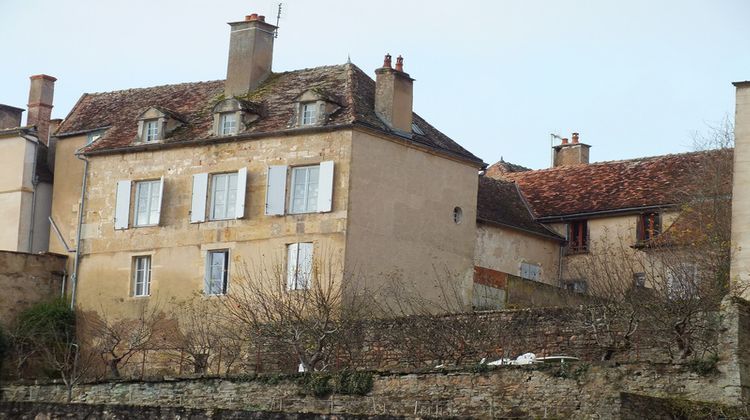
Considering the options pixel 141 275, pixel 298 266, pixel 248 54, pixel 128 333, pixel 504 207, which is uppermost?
pixel 248 54

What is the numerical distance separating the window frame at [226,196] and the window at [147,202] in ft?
5.27

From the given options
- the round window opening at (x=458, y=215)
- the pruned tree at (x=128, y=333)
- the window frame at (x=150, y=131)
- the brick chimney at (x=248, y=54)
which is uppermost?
the brick chimney at (x=248, y=54)

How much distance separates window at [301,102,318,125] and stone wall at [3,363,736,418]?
995 centimetres

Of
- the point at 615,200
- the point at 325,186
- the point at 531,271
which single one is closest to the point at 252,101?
the point at 325,186

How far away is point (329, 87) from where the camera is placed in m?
39.3

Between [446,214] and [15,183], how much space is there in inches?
458

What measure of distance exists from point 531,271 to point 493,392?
16.9 metres

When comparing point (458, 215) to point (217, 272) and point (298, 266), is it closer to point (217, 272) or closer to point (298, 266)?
point (298, 266)

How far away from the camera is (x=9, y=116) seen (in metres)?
45.2

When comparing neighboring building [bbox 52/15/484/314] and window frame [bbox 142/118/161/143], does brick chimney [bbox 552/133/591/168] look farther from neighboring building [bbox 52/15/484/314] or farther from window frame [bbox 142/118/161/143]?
window frame [bbox 142/118/161/143]

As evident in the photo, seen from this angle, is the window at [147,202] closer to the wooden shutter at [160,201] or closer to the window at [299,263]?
the wooden shutter at [160,201]

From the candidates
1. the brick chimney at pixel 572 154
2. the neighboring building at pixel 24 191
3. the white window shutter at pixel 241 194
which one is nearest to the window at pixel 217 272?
the white window shutter at pixel 241 194

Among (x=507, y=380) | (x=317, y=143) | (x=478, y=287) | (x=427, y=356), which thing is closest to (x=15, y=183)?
(x=317, y=143)

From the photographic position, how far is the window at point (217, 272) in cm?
3822
